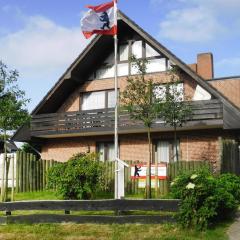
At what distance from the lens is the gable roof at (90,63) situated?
20359mm

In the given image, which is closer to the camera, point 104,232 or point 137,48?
point 104,232

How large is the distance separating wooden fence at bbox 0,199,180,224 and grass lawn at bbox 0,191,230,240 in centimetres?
17

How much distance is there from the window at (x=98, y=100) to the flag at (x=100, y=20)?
8.16 meters

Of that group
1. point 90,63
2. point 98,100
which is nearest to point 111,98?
point 98,100

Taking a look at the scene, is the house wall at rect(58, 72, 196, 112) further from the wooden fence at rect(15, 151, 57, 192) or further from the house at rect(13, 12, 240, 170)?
the wooden fence at rect(15, 151, 57, 192)

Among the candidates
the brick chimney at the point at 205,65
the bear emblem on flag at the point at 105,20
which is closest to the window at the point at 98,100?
the brick chimney at the point at 205,65

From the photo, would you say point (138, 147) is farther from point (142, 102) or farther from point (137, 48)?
point (142, 102)

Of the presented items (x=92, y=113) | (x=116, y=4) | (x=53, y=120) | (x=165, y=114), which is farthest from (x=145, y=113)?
(x=53, y=120)

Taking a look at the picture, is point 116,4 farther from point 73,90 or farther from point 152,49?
point 73,90

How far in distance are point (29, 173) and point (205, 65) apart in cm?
1190

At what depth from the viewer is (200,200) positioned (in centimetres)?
1130

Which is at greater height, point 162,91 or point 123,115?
point 162,91

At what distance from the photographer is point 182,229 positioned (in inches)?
444

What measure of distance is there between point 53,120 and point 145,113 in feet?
29.5
